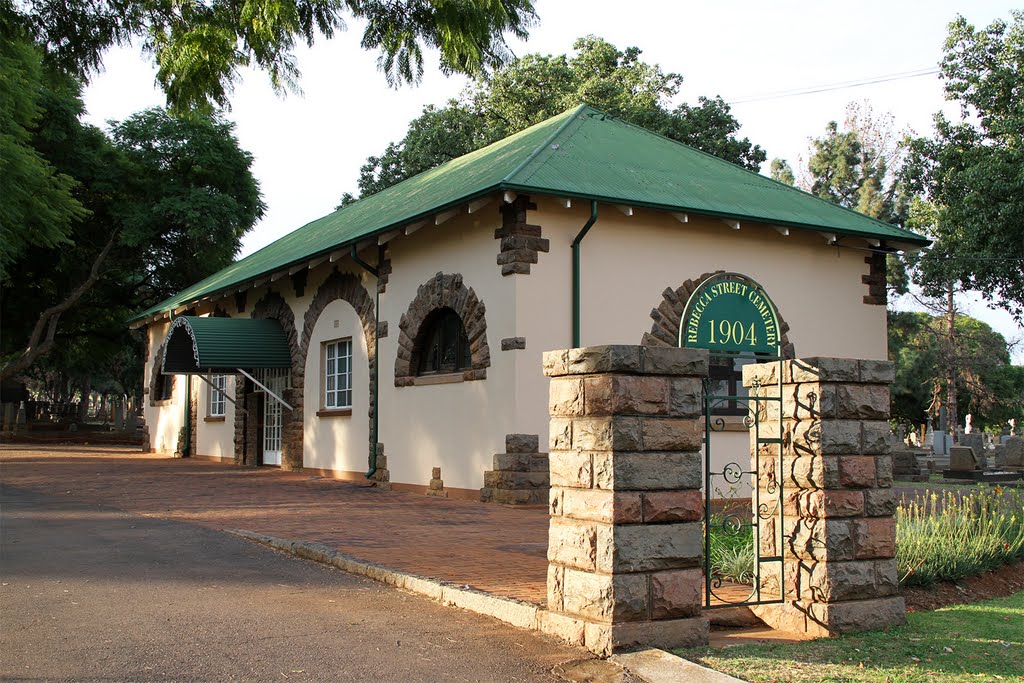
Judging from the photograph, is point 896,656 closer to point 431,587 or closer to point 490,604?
point 490,604

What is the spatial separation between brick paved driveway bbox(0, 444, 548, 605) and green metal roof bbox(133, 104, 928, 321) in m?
4.24

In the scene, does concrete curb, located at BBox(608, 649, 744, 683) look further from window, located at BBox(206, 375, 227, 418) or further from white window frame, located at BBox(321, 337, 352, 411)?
window, located at BBox(206, 375, 227, 418)

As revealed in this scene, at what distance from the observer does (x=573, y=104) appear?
109 ft

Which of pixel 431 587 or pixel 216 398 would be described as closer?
pixel 431 587

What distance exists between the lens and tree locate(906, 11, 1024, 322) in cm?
2292

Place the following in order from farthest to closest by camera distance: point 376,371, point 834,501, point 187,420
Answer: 1. point 187,420
2. point 376,371
3. point 834,501

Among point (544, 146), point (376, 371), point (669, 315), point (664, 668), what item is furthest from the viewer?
point (376, 371)

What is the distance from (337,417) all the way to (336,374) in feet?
2.94

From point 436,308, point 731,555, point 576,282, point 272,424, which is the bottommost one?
point 731,555

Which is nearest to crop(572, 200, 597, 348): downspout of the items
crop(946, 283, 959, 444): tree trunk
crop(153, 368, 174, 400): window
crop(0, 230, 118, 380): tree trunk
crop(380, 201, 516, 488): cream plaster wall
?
crop(380, 201, 516, 488): cream plaster wall

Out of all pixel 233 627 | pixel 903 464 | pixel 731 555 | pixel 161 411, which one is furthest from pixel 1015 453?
pixel 161 411

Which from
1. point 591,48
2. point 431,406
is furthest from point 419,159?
point 431,406

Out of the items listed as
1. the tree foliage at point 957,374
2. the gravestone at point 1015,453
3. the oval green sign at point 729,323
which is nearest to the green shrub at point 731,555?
the oval green sign at point 729,323

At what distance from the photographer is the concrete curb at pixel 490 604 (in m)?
5.42
